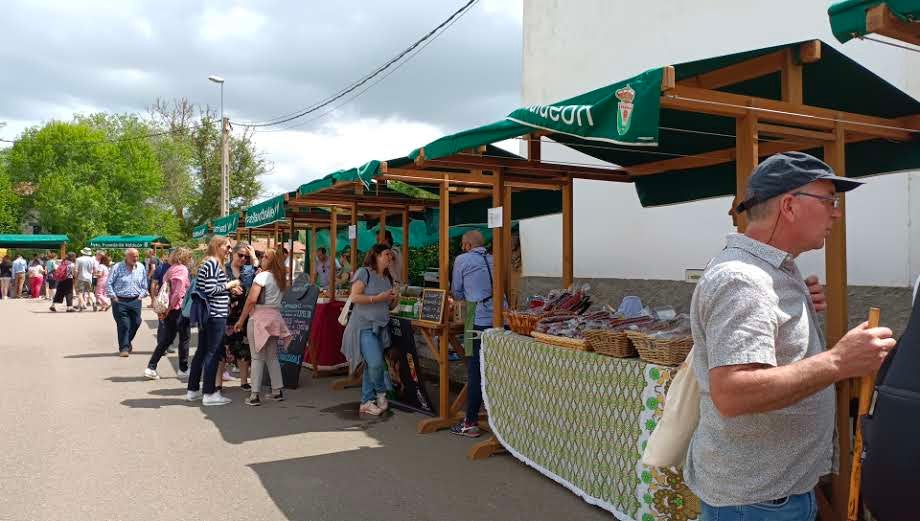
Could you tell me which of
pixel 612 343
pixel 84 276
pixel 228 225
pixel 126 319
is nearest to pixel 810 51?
pixel 612 343

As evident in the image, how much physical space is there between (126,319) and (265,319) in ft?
17.3

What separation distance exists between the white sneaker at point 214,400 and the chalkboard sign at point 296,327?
1.00m

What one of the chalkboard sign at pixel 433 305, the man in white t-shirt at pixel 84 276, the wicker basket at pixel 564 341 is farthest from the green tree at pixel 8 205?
the wicker basket at pixel 564 341

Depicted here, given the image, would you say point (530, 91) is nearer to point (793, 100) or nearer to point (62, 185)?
point (793, 100)

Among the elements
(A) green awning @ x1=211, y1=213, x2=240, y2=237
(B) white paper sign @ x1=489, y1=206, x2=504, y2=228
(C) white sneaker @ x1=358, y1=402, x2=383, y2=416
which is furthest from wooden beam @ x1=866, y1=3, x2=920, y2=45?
(A) green awning @ x1=211, y1=213, x2=240, y2=237

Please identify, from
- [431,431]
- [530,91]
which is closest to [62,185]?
[530,91]

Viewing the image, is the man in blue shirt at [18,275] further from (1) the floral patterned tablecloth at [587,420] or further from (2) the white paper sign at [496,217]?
(1) the floral patterned tablecloth at [587,420]

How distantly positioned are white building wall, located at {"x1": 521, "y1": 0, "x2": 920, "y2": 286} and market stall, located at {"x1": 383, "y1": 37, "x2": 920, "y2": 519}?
1339 millimetres

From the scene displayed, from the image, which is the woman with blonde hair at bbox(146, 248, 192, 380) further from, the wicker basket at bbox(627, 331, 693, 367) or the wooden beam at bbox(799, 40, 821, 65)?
the wooden beam at bbox(799, 40, 821, 65)

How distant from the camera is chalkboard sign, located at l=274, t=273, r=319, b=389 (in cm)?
904

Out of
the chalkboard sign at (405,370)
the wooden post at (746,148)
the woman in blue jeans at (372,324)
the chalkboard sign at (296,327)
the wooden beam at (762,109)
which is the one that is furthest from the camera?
the chalkboard sign at (296,327)

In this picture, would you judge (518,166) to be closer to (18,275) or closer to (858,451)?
(858,451)

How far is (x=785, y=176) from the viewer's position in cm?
191

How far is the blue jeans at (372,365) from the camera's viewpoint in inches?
295
